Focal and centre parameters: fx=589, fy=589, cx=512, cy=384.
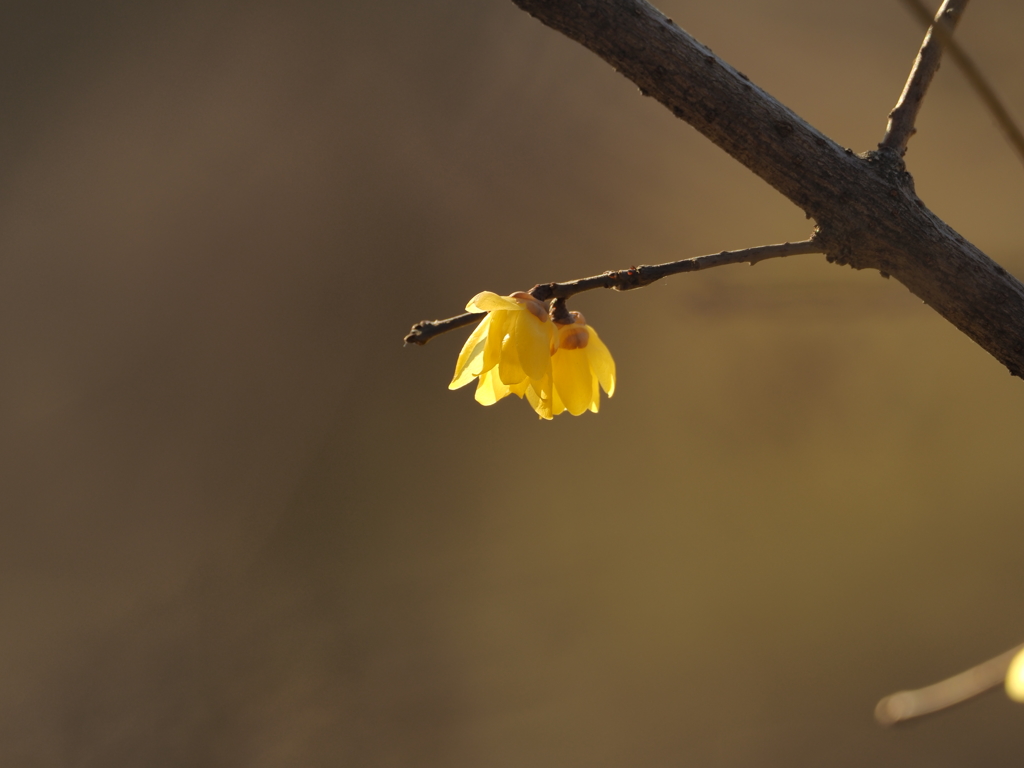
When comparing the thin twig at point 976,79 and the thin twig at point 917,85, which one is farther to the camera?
the thin twig at point 917,85

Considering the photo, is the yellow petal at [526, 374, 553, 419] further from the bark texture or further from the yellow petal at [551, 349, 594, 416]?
the bark texture

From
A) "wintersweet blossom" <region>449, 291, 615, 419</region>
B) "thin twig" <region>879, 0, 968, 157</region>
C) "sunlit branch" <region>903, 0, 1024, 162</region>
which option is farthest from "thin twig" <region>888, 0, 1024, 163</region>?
"wintersweet blossom" <region>449, 291, 615, 419</region>

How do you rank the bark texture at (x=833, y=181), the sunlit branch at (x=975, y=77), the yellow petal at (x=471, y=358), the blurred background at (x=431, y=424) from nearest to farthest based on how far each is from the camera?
1. the sunlit branch at (x=975, y=77)
2. the bark texture at (x=833, y=181)
3. the yellow petal at (x=471, y=358)
4. the blurred background at (x=431, y=424)

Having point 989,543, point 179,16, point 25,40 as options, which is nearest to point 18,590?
point 25,40

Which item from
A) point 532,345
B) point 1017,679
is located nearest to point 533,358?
point 532,345

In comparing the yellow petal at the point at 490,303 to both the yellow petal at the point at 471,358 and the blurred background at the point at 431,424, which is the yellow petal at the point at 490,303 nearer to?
the yellow petal at the point at 471,358

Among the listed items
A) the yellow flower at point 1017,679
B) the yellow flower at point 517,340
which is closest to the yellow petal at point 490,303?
the yellow flower at point 517,340

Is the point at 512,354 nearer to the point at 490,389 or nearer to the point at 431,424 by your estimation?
the point at 490,389
